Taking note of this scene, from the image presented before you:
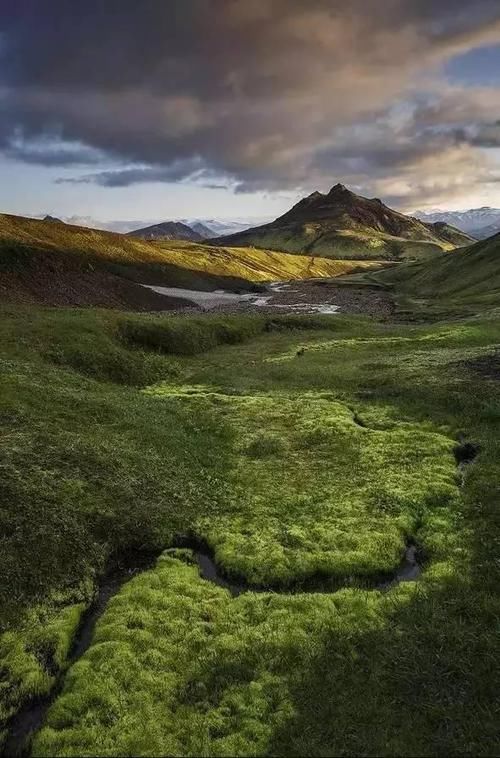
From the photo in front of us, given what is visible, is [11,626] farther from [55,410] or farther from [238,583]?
[55,410]

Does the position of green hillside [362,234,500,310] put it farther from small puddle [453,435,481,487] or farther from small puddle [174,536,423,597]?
small puddle [174,536,423,597]

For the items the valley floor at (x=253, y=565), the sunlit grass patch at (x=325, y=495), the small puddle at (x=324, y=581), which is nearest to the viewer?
the valley floor at (x=253, y=565)

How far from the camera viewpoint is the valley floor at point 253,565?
50.1 ft

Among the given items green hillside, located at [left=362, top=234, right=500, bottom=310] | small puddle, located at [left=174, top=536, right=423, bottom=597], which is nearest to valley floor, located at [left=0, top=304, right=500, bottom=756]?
small puddle, located at [left=174, top=536, right=423, bottom=597]

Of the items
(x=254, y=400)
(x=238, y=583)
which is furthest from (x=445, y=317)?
(x=238, y=583)

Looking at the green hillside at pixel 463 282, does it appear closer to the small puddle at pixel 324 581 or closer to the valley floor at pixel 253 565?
the valley floor at pixel 253 565

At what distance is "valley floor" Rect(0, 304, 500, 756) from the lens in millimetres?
15258

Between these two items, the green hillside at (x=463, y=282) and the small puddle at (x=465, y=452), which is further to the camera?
the green hillside at (x=463, y=282)

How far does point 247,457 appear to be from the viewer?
35.0 metres

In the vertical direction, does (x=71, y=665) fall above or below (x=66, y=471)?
below

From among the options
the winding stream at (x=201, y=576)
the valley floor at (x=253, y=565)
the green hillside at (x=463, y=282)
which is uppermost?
the green hillside at (x=463, y=282)

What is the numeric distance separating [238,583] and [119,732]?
8.36 meters

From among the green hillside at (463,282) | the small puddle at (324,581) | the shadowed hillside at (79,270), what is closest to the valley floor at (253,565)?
the small puddle at (324,581)

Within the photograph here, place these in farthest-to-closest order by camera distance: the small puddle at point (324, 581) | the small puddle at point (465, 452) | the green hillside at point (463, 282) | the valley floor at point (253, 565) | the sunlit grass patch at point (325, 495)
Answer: the green hillside at point (463, 282) → the small puddle at point (465, 452) → the sunlit grass patch at point (325, 495) → the small puddle at point (324, 581) → the valley floor at point (253, 565)
